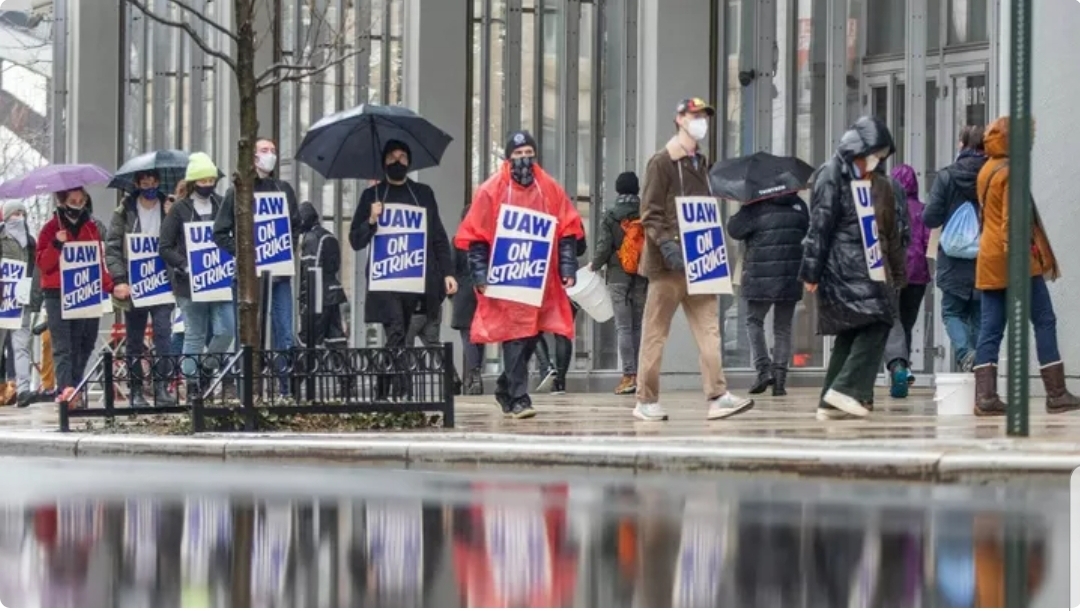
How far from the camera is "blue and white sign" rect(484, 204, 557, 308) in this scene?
54.1ft

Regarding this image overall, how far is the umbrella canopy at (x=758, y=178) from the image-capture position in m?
20.1

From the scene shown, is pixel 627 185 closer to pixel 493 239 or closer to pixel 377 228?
pixel 377 228

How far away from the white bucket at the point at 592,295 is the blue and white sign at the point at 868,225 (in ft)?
24.3

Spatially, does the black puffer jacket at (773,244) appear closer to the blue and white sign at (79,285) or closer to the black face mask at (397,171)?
the black face mask at (397,171)

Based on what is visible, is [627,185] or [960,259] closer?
[960,259]

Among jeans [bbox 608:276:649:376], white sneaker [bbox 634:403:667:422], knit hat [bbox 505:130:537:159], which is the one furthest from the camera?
jeans [bbox 608:276:649:376]

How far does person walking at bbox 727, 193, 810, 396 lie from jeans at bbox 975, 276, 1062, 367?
4441 mm

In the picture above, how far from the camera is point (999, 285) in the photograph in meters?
15.2

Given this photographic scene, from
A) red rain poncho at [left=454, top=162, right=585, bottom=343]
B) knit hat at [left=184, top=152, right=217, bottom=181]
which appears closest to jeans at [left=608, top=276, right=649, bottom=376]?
knit hat at [left=184, top=152, right=217, bottom=181]

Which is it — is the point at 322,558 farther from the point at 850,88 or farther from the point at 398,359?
the point at 850,88

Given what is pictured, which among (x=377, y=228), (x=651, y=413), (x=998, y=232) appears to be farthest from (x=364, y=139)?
(x=998, y=232)

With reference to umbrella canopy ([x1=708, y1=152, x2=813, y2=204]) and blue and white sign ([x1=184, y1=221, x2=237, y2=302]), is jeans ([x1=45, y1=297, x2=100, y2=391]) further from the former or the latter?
umbrella canopy ([x1=708, y1=152, x2=813, y2=204])

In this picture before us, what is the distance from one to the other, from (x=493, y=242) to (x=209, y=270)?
3772 mm

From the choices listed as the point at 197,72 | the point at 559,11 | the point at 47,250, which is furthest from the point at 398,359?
the point at 197,72
